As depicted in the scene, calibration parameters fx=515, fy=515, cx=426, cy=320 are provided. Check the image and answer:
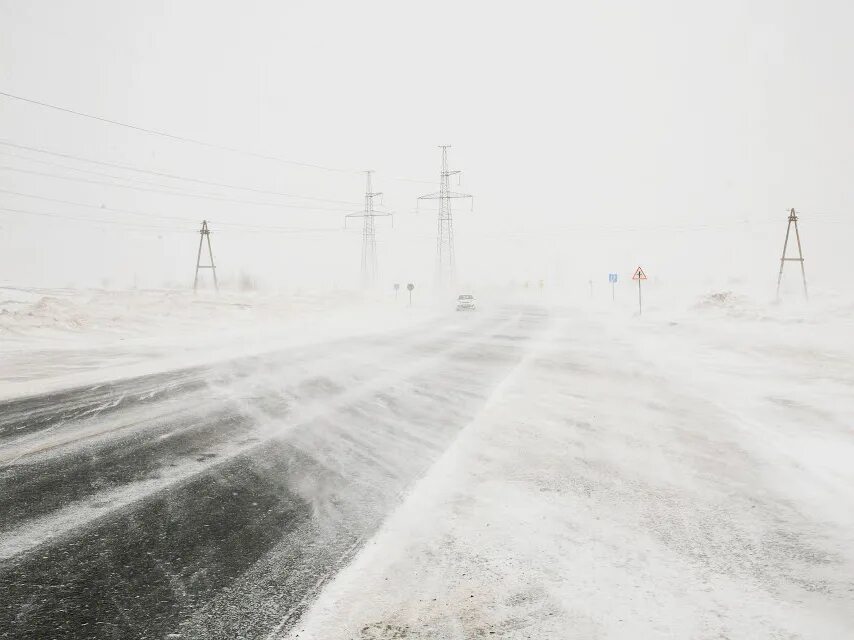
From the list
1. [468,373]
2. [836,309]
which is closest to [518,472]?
[468,373]

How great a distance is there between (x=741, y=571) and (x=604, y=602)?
0.95m

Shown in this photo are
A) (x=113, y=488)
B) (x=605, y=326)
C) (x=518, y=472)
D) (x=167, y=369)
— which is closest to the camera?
(x=113, y=488)

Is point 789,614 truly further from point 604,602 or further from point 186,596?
point 186,596

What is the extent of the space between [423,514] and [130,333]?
52.0 ft

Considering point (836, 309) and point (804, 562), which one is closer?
point (804, 562)

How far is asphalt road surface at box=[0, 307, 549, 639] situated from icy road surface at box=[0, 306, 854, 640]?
20 mm

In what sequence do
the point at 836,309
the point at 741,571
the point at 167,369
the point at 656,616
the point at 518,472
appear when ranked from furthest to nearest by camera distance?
the point at 836,309 → the point at 167,369 → the point at 518,472 → the point at 741,571 → the point at 656,616

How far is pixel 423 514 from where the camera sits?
3.63 m

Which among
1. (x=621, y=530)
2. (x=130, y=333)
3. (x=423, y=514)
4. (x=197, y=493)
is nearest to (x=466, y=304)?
(x=130, y=333)

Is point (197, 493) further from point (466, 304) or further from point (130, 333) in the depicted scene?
point (466, 304)

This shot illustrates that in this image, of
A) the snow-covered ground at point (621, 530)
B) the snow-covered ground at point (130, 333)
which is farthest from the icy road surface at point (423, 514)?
the snow-covered ground at point (130, 333)

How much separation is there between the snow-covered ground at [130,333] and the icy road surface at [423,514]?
97.8 inches

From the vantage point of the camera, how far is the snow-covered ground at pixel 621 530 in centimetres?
244

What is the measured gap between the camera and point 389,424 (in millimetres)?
6289
